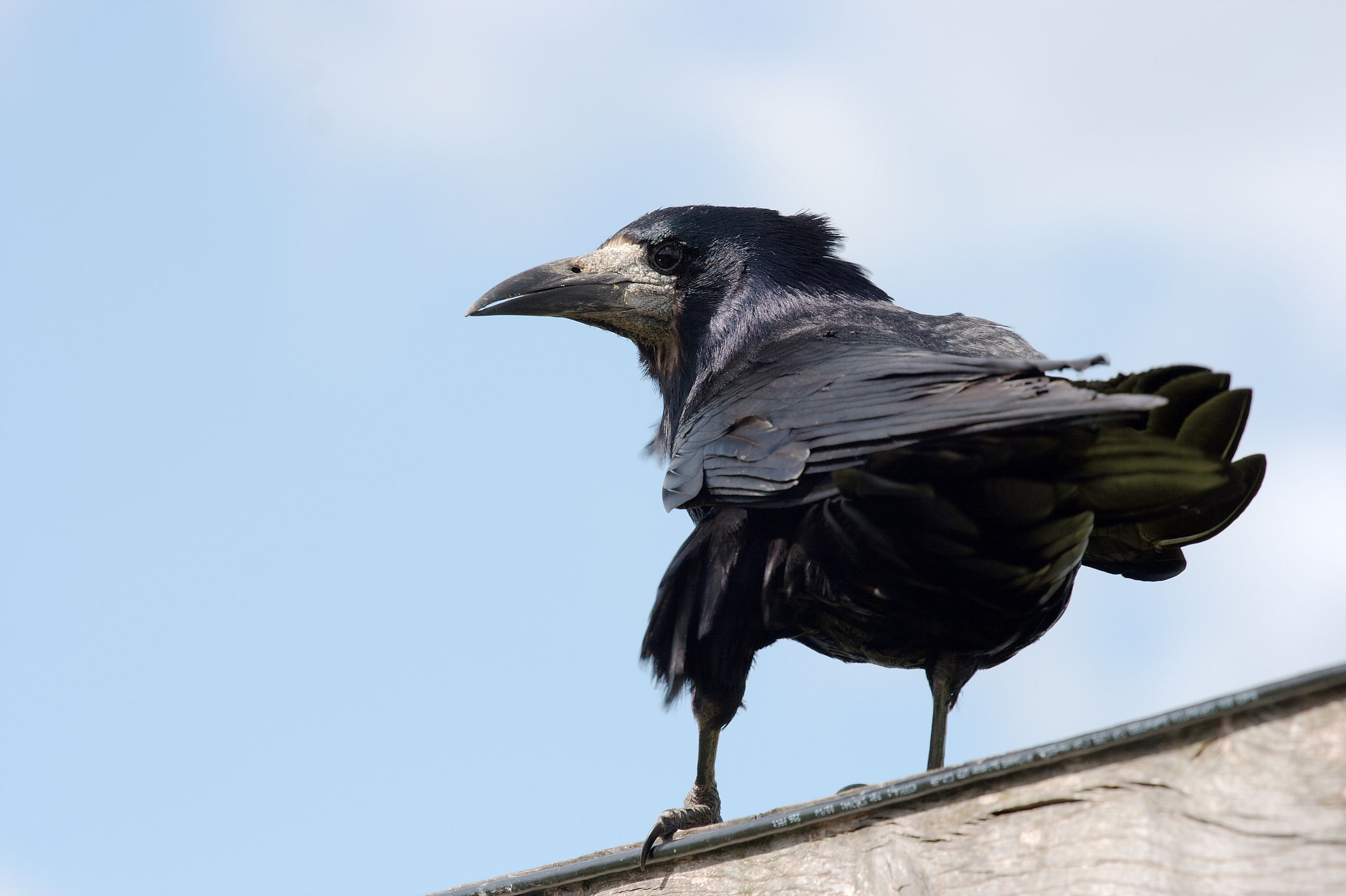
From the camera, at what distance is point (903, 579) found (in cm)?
353

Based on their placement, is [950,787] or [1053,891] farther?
[950,787]

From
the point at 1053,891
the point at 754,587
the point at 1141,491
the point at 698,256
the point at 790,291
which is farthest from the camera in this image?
the point at 698,256

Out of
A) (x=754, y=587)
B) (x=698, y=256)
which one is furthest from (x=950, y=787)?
(x=698, y=256)

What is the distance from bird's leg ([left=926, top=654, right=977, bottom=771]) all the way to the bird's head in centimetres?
145

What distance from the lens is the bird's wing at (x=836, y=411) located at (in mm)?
2951

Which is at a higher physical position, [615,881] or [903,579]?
[903,579]

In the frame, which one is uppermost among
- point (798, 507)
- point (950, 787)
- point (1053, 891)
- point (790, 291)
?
point (790, 291)

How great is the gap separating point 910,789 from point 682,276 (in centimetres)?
303

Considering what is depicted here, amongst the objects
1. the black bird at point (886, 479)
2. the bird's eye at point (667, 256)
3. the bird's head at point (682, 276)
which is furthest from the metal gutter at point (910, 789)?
the bird's eye at point (667, 256)

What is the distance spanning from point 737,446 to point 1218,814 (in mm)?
1853

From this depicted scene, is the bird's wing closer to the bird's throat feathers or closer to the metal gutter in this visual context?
the bird's throat feathers

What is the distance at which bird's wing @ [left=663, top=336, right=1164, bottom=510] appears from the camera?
2.95 metres

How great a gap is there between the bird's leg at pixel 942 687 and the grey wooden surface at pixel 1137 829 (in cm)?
153

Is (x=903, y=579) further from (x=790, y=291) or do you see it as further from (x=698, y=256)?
(x=698, y=256)
